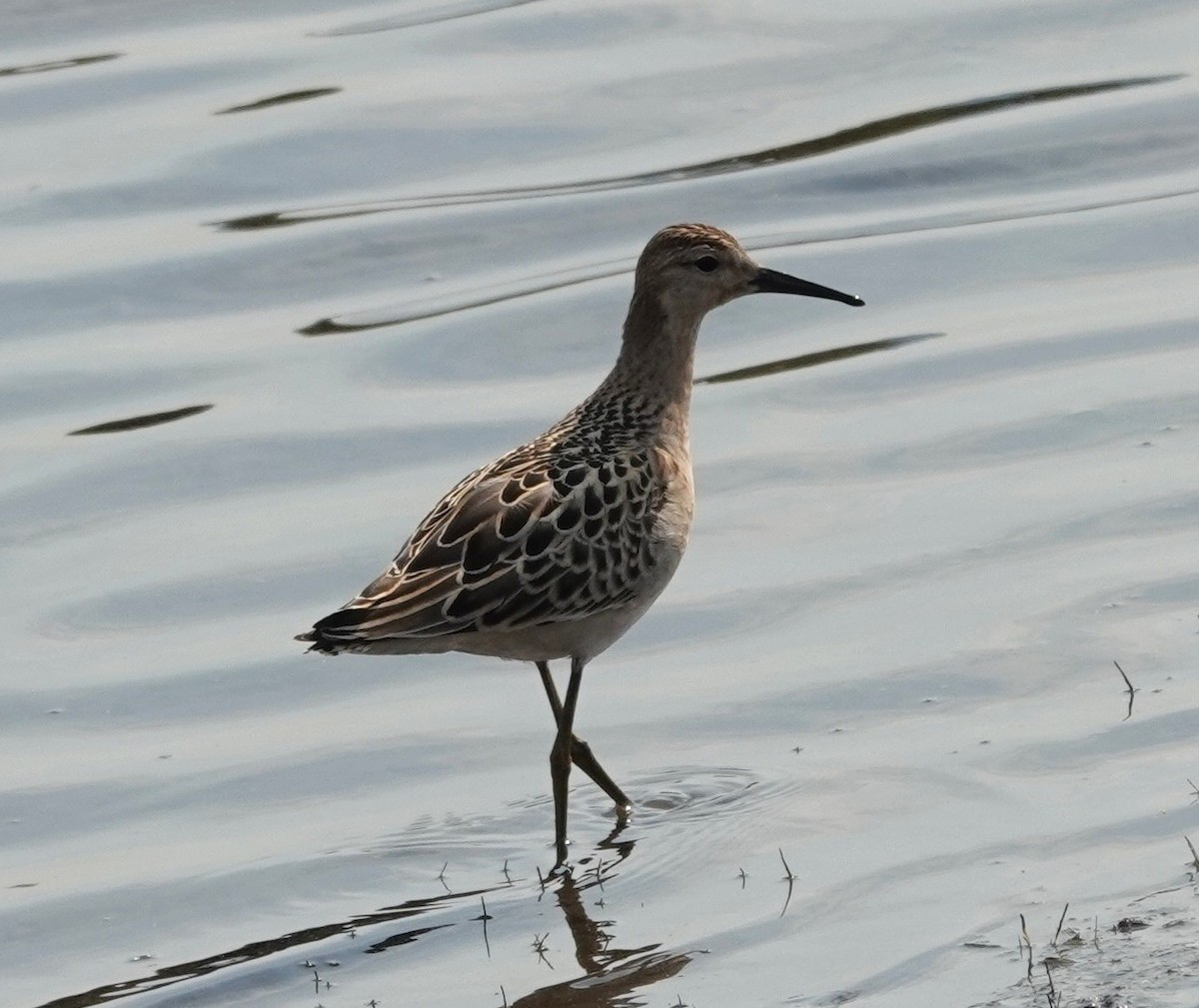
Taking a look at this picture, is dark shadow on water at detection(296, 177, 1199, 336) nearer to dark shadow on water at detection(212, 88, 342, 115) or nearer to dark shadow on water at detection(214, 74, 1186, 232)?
dark shadow on water at detection(214, 74, 1186, 232)

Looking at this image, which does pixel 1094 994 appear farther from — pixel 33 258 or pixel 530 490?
pixel 33 258

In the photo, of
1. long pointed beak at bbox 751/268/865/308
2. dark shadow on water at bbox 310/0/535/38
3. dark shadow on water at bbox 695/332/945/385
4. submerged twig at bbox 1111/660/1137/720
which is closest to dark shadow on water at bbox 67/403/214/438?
dark shadow on water at bbox 695/332/945/385

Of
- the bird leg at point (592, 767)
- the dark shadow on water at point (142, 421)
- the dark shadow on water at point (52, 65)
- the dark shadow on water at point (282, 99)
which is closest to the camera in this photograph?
the bird leg at point (592, 767)

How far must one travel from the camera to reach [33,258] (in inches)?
602

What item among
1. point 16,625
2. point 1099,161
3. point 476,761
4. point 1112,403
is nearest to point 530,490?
point 476,761

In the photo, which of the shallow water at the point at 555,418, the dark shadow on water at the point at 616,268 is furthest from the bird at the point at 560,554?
the dark shadow on water at the point at 616,268

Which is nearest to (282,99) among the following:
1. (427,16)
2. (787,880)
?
(427,16)

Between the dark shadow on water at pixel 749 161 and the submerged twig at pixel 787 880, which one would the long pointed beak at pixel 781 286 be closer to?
the submerged twig at pixel 787 880

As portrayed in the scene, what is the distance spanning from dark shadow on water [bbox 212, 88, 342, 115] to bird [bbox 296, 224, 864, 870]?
8.57m

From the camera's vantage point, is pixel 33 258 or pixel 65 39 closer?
pixel 33 258

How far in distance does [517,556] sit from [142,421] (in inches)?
205

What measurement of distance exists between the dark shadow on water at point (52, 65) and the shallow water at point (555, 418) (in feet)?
0.20

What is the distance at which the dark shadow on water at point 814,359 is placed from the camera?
525 inches

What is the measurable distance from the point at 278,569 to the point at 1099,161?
755 centimetres
